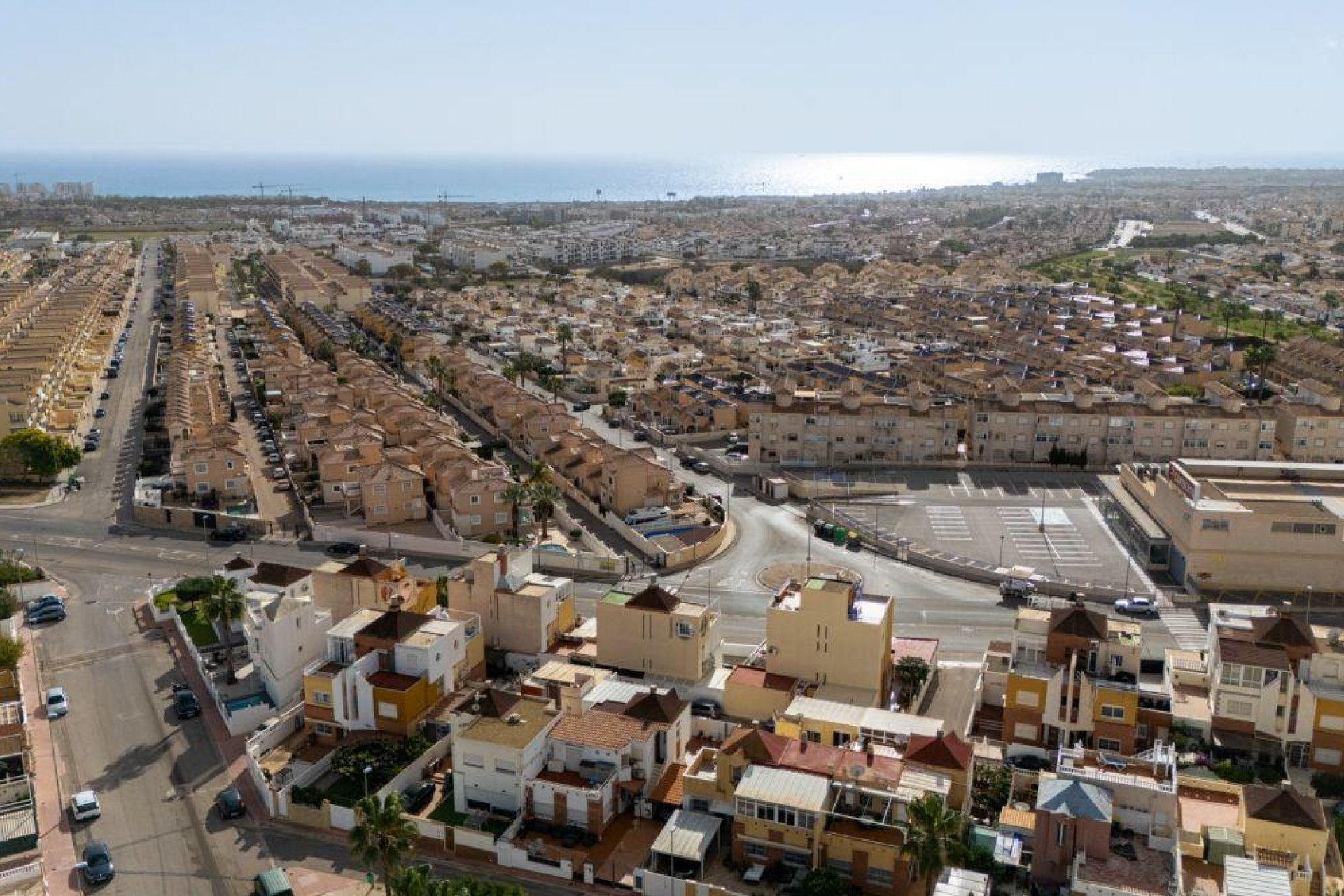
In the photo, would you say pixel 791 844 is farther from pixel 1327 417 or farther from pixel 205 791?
pixel 1327 417

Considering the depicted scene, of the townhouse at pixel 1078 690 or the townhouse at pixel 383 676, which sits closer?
the townhouse at pixel 1078 690

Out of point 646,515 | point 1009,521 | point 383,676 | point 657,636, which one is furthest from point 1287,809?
point 646,515

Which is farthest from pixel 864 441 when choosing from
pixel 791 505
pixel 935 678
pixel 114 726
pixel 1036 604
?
pixel 114 726

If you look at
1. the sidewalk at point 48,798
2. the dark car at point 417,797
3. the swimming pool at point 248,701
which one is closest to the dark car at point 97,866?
the sidewalk at point 48,798

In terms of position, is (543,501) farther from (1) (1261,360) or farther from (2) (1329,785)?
(1) (1261,360)

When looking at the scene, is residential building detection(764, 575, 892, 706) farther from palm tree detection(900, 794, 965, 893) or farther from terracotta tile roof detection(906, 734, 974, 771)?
palm tree detection(900, 794, 965, 893)

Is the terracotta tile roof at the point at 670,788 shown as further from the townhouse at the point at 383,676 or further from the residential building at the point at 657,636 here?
the townhouse at the point at 383,676
